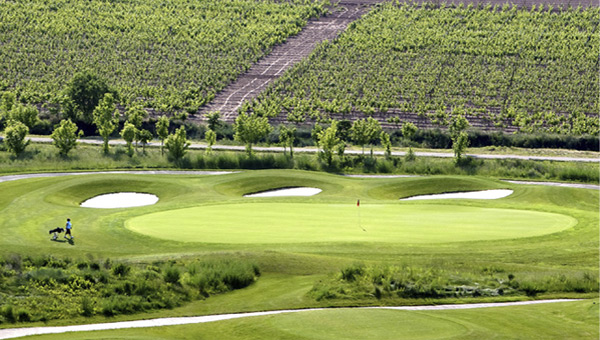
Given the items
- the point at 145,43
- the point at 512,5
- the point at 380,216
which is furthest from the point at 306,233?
the point at 512,5

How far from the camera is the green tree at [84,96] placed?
392 feet

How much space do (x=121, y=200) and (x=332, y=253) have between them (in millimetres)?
28936

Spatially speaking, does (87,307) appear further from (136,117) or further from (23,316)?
(136,117)

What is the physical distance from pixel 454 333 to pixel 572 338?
4892 millimetres

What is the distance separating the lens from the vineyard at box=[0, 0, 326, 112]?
139m

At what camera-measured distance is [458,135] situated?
107 meters

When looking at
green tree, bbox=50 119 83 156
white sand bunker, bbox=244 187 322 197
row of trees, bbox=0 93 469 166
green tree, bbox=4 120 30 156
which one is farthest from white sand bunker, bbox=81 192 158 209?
green tree, bbox=4 120 30 156

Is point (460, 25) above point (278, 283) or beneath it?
above

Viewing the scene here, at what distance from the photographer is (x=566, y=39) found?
157 m

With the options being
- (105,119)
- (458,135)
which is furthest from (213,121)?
(458,135)

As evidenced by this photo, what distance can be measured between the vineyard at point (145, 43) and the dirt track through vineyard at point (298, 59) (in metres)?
1.82

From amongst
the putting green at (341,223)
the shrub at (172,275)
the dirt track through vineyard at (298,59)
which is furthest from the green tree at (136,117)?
the shrub at (172,275)

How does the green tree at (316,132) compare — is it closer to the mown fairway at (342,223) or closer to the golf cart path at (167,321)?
the mown fairway at (342,223)

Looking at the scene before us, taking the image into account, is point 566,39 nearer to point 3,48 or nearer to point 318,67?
point 318,67
